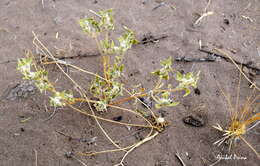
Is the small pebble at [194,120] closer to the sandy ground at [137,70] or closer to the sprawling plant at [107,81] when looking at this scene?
the sandy ground at [137,70]

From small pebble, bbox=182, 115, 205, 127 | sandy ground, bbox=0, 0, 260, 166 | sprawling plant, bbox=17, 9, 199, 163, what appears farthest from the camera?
small pebble, bbox=182, 115, 205, 127

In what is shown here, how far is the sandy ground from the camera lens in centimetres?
168

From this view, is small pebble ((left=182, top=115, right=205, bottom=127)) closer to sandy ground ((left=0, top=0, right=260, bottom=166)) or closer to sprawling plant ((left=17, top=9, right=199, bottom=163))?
sandy ground ((left=0, top=0, right=260, bottom=166))

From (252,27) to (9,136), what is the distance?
92.4 inches

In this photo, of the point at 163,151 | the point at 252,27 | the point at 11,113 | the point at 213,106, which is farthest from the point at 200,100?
the point at 11,113

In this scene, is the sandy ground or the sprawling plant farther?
the sandy ground

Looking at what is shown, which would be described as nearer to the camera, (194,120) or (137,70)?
(194,120)

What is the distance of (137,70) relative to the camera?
6.94 ft

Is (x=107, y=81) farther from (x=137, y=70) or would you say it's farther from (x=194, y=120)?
(x=194, y=120)

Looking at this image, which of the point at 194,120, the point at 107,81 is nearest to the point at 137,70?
the point at 107,81

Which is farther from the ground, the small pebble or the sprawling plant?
the sprawling plant

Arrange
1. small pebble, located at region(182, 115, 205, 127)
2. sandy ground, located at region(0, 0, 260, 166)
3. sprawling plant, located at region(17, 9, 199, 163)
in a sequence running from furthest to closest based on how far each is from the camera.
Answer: small pebble, located at region(182, 115, 205, 127), sandy ground, located at region(0, 0, 260, 166), sprawling plant, located at region(17, 9, 199, 163)

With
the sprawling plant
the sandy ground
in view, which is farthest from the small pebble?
the sprawling plant

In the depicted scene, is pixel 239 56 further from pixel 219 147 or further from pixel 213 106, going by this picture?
pixel 219 147
